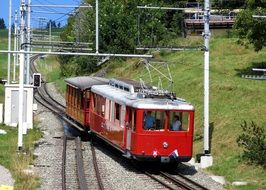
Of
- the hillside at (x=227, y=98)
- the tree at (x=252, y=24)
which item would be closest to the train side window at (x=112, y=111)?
the hillside at (x=227, y=98)

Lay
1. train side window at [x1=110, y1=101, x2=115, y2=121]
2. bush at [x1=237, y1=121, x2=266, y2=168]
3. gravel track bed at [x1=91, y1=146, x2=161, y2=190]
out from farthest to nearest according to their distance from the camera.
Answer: train side window at [x1=110, y1=101, x2=115, y2=121]
bush at [x1=237, y1=121, x2=266, y2=168]
gravel track bed at [x1=91, y1=146, x2=161, y2=190]

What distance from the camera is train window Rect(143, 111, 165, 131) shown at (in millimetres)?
21919

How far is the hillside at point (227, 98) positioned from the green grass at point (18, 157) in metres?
5.95

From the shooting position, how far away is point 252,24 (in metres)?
31.7

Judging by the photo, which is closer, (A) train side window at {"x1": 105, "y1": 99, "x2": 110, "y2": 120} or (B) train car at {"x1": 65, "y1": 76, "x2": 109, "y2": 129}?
(A) train side window at {"x1": 105, "y1": 99, "x2": 110, "y2": 120}

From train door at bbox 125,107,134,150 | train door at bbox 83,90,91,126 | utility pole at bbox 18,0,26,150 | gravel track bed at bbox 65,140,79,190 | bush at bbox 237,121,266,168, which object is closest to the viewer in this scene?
gravel track bed at bbox 65,140,79,190

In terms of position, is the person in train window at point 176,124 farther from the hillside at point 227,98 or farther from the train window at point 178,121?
the hillside at point 227,98

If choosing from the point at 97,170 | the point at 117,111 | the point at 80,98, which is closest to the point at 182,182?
the point at 97,170

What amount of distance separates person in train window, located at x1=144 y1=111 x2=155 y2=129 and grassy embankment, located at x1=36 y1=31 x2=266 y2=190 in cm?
256

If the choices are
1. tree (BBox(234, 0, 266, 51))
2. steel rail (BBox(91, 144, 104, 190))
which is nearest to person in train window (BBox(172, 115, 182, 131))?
steel rail (BBox(91, 144, 104, 190))

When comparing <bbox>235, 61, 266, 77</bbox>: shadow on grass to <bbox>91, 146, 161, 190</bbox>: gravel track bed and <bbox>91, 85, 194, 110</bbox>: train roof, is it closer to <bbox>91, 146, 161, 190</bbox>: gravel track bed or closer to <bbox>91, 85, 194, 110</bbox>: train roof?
<bbox>91, 85, 194, 110</bbox>: train roof

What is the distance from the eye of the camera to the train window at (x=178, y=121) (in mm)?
22156

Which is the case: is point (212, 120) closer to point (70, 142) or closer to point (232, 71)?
point (70, 142)

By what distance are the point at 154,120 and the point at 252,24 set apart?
11382 mm
